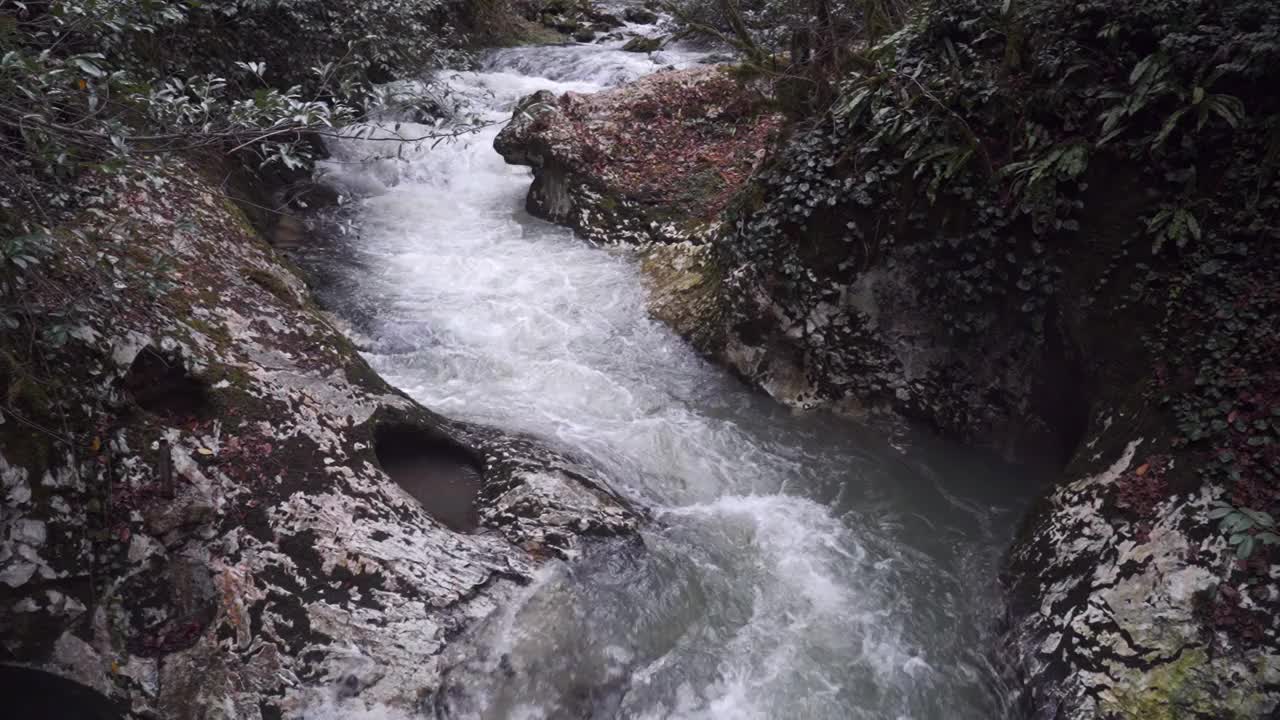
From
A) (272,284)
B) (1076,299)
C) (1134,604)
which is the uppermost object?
(1076,299)

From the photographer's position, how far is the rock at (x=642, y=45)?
18347 mm

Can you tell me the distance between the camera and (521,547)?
193 inches

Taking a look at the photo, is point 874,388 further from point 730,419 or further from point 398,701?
point 398,701

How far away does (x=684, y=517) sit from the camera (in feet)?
19.5

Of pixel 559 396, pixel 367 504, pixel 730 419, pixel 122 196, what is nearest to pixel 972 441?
pixel 730 419

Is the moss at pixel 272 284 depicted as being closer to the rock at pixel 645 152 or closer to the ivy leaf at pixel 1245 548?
the rock at pixel 645 152

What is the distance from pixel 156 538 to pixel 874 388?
6100mm

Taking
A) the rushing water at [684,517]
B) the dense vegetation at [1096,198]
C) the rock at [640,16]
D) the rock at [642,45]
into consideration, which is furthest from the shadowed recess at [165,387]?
the rock at [640,16]

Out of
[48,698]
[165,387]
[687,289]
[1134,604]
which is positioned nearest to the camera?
[48,698]

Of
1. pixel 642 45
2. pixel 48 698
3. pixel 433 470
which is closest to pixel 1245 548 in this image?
pixel 433 470

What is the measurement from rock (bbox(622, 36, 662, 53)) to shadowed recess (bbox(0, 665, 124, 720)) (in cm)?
1778

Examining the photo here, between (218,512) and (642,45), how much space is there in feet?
57.6

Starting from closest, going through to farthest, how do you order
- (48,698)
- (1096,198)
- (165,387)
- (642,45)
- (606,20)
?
(48,698) → (165,387) → (1096,198) → (642,45) → (606,20)

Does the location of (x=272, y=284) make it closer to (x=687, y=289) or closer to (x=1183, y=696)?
(x=687, y=289)
